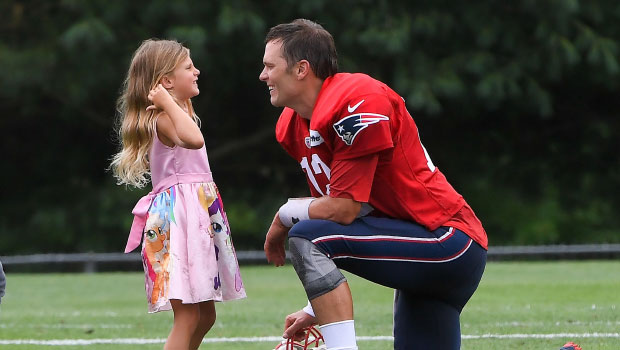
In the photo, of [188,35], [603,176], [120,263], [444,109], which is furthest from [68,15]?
[603,176]

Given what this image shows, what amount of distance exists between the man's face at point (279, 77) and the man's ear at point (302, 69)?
16mm

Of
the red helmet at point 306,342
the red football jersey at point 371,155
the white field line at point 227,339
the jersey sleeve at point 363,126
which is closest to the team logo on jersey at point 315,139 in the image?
the red football jersey at point 371,155

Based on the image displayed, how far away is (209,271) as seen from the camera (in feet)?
15.6

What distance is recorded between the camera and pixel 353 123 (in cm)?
392

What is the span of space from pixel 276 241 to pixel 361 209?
0.36 meters

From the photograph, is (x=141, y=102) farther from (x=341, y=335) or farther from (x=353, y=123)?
(x=341, y=335)

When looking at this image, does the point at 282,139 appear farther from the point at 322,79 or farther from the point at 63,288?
the point at 63,288

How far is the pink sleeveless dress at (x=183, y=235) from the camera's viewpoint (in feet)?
15.5

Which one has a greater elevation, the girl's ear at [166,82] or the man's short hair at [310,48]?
the man's short hair at [310,48]

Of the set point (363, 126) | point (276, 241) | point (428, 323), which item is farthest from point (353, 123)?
point (428, 323)

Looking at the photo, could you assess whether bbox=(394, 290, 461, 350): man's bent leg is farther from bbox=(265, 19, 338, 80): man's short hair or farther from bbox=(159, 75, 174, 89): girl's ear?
bbox=(159, 75, 174, 89): girl's ear

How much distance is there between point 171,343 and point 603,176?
15976 mm

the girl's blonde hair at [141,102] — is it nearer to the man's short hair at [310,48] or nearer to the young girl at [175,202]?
the young girl at [175,202]

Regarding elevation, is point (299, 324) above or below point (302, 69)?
below
